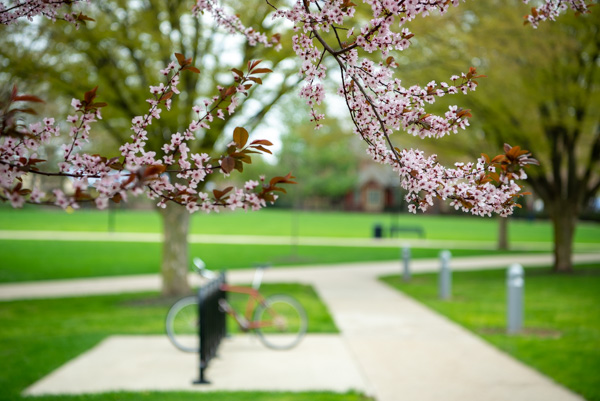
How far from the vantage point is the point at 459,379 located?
5.91 meters

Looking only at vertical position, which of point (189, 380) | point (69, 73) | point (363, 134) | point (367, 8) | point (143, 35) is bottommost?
point (189, 380)

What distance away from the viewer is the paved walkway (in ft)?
18.0

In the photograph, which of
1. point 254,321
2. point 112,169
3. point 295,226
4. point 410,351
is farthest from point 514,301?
point 295,226

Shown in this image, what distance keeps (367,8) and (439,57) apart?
206 cm

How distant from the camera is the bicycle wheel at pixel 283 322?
24.1 feet

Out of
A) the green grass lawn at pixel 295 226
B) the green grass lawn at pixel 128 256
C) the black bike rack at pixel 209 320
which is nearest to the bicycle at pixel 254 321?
the black bike rack at pixel 209 320

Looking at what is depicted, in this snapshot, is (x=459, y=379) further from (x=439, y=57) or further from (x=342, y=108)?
(x=342, y=108)

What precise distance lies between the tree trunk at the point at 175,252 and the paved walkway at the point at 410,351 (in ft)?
6.61

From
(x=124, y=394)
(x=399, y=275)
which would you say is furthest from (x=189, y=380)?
(x=399, y=275)

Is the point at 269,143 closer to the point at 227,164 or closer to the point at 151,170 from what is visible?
the point at 227,164

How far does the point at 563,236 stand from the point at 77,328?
12.8 metres

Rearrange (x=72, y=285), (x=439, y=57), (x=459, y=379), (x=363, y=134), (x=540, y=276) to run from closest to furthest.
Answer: (x=363, y=134)
(x=459, y=379)
(x=439, y=57)
(x=72, y=285)
(x=540, y=276)

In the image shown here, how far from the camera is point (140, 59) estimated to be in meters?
10.6

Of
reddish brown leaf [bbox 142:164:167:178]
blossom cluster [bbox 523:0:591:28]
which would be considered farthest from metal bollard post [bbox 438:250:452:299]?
reddish brown leaf [bbox 142:164:167:178]
